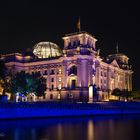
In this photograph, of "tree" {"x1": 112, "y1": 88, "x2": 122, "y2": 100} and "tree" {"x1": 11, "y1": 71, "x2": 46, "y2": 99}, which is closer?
"tree" {"x1": 11, "y1": 71, "x2": 46, "y2": 99}

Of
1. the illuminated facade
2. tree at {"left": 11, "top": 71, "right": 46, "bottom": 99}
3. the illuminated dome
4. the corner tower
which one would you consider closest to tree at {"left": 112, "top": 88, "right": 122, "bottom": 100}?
the illuminated facade

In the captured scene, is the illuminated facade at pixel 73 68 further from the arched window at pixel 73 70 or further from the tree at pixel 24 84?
the tree at pixel 24 84

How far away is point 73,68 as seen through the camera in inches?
5123

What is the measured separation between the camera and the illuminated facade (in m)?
126

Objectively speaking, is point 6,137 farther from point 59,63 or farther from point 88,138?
point 59,63

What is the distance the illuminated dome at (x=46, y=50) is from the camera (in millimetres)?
155625

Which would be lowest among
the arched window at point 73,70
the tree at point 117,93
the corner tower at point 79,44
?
the tree at point 117,93

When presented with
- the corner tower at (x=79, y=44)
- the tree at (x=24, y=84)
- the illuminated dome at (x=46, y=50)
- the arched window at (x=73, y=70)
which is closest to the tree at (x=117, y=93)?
the corner tower at (x=79, y=44)

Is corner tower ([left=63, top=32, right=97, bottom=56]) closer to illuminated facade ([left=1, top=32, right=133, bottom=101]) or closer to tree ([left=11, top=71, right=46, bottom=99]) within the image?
illuminated facade ([left=1, top=32, right=133, bottom=101])

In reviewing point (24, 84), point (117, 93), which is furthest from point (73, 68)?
point (24, 84)

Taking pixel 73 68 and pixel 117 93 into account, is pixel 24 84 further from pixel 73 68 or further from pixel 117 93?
pixel 117 93

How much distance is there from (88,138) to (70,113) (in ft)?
119

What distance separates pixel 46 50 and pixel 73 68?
30004mm

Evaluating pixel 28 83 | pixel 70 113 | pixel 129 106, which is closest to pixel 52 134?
pixel 70 113
